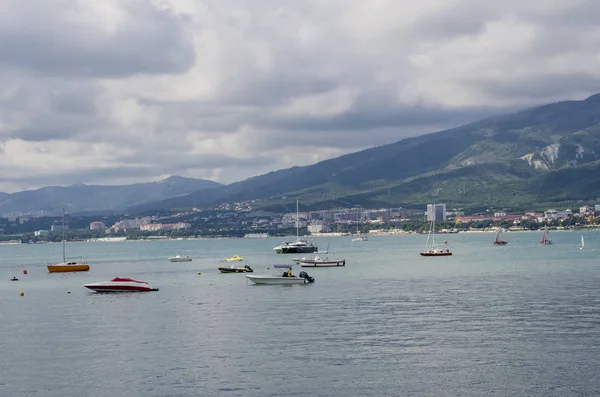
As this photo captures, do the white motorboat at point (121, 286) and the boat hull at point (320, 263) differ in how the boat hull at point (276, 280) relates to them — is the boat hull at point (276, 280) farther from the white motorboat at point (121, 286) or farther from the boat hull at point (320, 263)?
the boat hull at point (320, 263)

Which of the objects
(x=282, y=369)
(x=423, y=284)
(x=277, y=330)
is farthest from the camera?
(x=423, y=284)

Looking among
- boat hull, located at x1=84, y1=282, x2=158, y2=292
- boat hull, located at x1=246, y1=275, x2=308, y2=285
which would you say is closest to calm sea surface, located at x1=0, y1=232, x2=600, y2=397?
boat hull, located at x1=84, y1=282, x2=158, y2=292

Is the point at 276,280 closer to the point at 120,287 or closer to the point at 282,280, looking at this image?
the point at 282,280

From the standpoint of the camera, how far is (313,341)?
70.6 meters

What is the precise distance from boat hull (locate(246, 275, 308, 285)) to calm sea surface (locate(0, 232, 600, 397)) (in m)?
6.41

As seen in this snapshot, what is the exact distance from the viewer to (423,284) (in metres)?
127

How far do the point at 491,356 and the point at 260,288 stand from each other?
227 feet

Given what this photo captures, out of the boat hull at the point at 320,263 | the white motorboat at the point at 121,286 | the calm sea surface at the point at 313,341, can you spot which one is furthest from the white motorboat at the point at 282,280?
the boat hull at the point at 320,263

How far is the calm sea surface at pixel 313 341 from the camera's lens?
181 feet

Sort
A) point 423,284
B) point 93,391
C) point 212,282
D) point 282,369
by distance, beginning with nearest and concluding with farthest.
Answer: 1. point 93,391
2. point 282,369
3. point 423,284
4. point 212,282

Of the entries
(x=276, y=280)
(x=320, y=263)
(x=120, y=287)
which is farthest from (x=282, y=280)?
(x=320, y=263)

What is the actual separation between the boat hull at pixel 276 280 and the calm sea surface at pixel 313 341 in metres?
6.41

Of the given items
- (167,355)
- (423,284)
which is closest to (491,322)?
(167,355)

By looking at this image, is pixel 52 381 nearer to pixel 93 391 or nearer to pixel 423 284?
pixel 93 391
